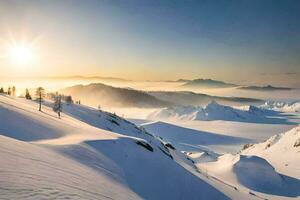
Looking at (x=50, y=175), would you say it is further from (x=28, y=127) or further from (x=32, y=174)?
(x=28, y=127)

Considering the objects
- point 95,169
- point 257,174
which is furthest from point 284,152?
point 95,169

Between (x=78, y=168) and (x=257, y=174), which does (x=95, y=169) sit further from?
(x=257, y=174)

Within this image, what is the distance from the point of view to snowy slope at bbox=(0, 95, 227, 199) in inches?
718

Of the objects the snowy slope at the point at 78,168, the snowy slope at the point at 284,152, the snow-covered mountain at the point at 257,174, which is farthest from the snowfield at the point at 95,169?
the snowy slope at the point at 284,152

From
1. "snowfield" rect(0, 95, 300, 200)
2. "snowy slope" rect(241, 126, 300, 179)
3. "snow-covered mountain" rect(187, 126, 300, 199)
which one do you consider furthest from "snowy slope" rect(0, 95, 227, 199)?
"snowy slope" rect(241, 126, 300, 179)

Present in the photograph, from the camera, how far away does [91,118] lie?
100 meters

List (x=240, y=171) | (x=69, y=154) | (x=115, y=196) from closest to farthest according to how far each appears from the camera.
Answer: (x=115, y=196) < (x=69, y=154) < (x=240, y=171)

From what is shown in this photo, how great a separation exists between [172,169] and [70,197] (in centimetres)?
3203

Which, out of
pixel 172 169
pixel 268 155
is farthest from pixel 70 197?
pixel 268 155

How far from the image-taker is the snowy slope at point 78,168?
18234 mm

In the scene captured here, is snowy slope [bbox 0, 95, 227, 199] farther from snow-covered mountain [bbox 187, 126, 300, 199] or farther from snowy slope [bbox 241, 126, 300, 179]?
snowy slope [bbox 241, 126, 300, 179]

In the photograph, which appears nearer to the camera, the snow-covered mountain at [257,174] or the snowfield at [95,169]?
the snowfield at [95,169]

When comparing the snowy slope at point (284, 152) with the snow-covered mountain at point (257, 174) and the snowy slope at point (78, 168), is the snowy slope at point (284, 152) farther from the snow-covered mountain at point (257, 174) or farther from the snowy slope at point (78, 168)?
the snowy slope at point (78, 168)

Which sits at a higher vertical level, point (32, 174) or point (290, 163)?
point (32, 174)
